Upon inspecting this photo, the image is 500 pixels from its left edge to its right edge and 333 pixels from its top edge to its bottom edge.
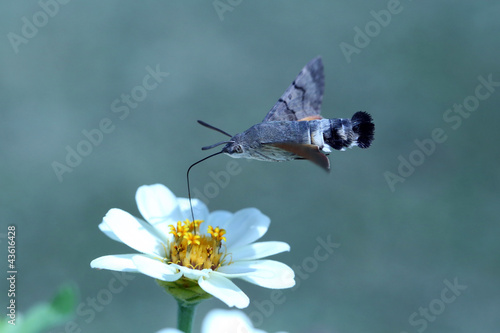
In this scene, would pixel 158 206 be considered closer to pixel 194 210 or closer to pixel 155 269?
pixel 194 210

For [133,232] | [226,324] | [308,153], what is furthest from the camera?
[133,232]

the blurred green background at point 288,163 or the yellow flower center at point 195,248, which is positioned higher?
the blurred green background at point 288,163

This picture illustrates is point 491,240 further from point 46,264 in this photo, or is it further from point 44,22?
point 44,22

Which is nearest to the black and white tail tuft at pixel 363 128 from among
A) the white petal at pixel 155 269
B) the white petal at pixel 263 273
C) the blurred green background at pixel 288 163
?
the white petal at pixel 263 273

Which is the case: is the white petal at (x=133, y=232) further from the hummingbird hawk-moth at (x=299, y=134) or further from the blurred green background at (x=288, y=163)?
the blurred green background at (x=288, y=163)

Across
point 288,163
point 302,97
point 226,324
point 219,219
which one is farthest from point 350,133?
point 288,163

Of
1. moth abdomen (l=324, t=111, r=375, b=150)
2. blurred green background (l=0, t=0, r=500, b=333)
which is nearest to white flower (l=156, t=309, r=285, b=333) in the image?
moth abdomen (l=324, t=111, r=375, b=150)

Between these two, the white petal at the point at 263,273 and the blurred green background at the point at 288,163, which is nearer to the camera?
the white petal at the point at 263,273
